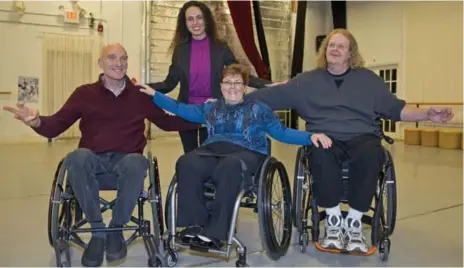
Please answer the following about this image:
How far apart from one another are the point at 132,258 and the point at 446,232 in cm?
156

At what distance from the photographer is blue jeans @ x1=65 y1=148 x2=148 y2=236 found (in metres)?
1.75

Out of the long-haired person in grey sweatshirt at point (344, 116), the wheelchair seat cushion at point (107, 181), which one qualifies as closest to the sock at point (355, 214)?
the long-haired person in grey sweatshirt at point (344, 116)

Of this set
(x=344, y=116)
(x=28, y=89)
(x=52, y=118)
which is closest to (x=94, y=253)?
(x=52, y=118)

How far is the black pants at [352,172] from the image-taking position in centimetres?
187

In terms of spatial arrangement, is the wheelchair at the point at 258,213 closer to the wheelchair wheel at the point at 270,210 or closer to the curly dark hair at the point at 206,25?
the wheelchair wheel at the point at 270,210

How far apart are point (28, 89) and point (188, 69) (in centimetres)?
607

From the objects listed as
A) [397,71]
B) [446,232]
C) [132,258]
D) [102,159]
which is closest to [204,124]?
[102,159]

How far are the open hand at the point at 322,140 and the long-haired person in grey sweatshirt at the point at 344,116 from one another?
22 mm

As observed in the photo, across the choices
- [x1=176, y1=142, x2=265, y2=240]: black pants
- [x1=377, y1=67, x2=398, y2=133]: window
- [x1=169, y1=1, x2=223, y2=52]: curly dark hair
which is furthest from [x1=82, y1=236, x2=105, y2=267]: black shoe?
[x1=377, y1=67, x2=398, y2=133]: window

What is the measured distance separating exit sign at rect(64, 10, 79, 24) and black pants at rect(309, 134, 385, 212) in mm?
6879

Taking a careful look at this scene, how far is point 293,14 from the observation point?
1025 cm

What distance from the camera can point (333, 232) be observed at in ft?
6.53

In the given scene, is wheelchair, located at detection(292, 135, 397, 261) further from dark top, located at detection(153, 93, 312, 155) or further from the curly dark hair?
the curly dark hair

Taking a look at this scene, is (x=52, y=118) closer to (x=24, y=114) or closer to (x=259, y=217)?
(x=24, y=114)
